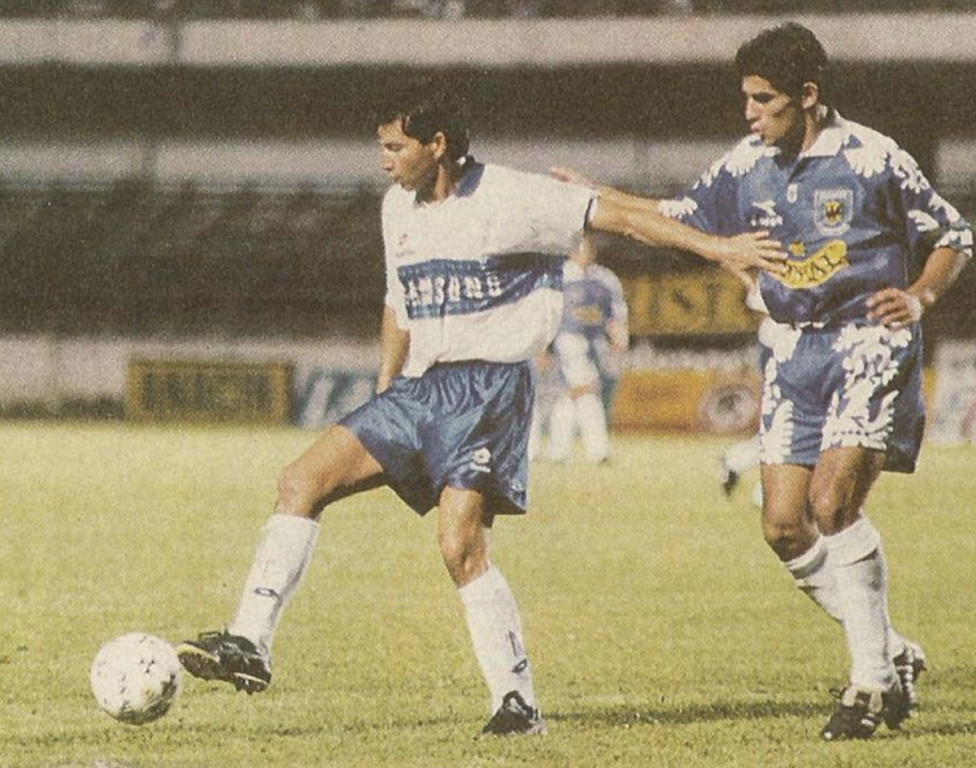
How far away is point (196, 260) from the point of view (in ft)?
46.6

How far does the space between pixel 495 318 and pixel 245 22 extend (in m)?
10.8

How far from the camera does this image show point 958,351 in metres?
12.6

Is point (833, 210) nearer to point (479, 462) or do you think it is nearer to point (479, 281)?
point (479, 281)

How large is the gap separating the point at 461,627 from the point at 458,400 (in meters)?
0.89

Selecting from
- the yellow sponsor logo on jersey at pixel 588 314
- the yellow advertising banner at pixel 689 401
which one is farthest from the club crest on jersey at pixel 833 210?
the yellow advertising banner at pixel 689 401

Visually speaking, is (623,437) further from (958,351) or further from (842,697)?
(842,697)

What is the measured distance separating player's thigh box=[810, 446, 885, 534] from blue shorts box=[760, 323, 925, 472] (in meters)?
0.02

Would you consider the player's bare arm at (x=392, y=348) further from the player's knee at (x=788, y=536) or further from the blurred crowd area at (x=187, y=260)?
the blurred crowd area at (x=187, y=260)

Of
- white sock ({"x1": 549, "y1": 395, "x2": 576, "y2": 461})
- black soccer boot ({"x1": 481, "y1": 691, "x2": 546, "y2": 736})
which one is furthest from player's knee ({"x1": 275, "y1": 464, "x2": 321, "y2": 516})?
white sock ({"x1": 549, "y1": 395, "x2": 576, "y2": 461})

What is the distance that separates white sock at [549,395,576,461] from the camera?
986 centimetres

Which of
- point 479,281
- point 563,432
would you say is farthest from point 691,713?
point 563,432

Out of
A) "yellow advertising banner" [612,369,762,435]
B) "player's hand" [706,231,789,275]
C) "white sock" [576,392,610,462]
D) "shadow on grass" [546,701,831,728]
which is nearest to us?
"player's hand" [706,231,789,275]

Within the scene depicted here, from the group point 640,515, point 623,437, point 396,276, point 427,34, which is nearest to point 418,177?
point 396,276

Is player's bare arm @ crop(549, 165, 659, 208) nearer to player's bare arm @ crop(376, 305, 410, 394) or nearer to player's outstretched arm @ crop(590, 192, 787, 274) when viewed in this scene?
player's outstretched arm @ crop(590, 192, 787, 274)
